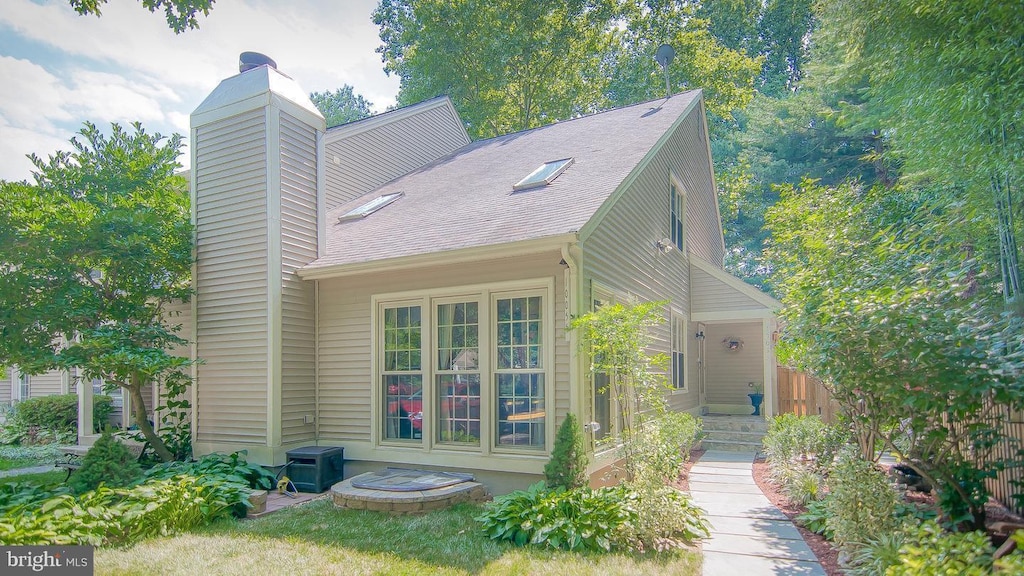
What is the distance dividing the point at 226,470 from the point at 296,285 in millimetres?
2367

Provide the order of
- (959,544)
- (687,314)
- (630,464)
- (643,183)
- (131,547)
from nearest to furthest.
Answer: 1. (959,544)
2. (131,547)
3. (630,464)
4. (643,183)
5. (687,314)

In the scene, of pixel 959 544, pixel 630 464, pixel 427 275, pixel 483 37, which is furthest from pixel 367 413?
pixel 483 37

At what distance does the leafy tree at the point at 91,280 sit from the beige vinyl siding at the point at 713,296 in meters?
8.86

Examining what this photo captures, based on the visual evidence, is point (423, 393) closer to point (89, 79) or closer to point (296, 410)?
point (296, 410)

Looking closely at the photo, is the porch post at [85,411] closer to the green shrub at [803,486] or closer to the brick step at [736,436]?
the brick step at [736,436]

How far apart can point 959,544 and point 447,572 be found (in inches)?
127

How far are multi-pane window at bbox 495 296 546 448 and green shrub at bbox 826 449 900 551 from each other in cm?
284

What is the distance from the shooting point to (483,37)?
20078mm

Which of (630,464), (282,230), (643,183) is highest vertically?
(643,183)

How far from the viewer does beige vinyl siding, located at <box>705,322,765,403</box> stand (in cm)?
1344

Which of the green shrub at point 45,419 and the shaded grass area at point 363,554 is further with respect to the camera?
the green shrub at point 45,419

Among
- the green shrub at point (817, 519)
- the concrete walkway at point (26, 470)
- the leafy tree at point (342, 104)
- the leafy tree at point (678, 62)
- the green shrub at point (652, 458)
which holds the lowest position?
the concrete walkway at point (26, 470)

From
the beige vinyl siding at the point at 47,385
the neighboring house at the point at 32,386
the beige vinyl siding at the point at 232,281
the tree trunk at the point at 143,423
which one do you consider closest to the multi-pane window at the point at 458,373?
the beige vinyl siding at the point at 232,281

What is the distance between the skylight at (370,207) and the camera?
9250mm
